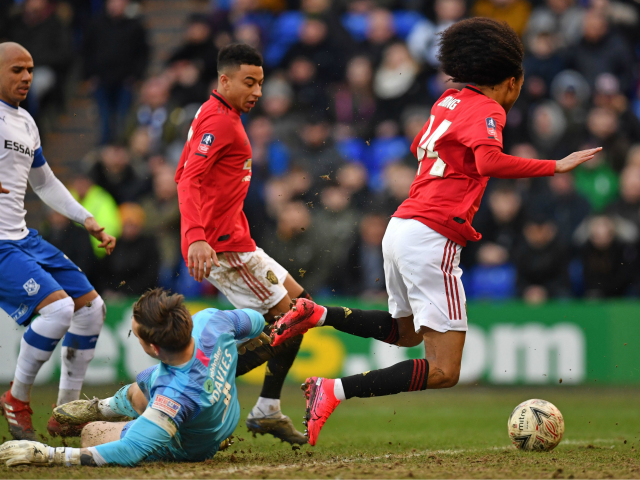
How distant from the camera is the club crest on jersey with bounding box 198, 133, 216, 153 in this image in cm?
552

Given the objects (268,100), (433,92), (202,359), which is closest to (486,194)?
(433,92)

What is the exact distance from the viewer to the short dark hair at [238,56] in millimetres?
5770

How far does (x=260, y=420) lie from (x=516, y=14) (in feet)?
28.3

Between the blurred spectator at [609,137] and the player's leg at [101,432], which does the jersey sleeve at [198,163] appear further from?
the blurred spectator at [609,137]

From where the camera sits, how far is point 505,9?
12367 millimetres

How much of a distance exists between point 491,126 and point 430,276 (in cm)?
99

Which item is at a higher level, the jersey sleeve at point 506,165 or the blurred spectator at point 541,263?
the jersey sleeve at point 506,165

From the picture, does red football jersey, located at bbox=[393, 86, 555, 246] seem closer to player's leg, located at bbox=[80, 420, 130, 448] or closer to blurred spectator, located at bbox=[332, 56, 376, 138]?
player's leg, located at bbox=[80, 420, 130, 448]

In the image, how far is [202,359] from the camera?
4.54m

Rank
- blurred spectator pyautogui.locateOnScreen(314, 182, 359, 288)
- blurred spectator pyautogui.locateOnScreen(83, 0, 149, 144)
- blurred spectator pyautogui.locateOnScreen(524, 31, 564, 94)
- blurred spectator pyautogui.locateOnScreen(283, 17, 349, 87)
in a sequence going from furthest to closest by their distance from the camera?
blurred spectator pyautogui.locateOnScreen(83, 0, 149, 144) < blurred spectator pyautogui.locateOnScreen(283, 17, 349, 87) < blurred spectator pyautogui.locateOnScreen(524, 31, 564, 94) < blurred spectator pyautogui.locateOnScreen(314, 182, 359, 288)

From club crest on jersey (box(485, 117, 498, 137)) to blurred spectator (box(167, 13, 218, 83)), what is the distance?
7970 millimetres

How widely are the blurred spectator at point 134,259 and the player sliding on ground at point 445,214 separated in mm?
4638

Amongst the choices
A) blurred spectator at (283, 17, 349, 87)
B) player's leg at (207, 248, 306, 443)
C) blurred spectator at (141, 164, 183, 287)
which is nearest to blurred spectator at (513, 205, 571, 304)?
blurred spectator at (283, 17, 349, 87)

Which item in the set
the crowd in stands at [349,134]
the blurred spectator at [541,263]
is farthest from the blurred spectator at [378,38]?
the blurred spectator at [541,263]
